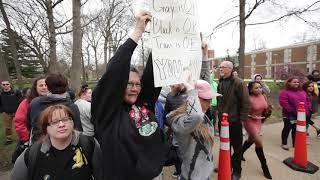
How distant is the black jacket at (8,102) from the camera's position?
26.8 ft

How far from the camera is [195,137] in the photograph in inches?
108

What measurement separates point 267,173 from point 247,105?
1183 millimetres

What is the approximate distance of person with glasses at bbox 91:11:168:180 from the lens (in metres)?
1.91

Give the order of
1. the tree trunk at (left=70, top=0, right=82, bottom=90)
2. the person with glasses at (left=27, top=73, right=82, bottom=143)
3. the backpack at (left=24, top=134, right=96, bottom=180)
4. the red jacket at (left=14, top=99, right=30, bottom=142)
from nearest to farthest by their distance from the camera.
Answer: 1. the backpack at (left=24, top=134, right=96, bottom=180)
2. the person with glasses at (left=27, top=73, right=82, bottom=143)
3. the red jacket at (left=14, top=99, right=30, bottom=142)
4. the tree trunk at (left=70, top=0, right=82, bottom=90)

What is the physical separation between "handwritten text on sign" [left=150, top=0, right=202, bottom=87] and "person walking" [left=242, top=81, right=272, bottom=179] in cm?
257

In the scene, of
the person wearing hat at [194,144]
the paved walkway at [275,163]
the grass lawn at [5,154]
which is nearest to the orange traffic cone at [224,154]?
the paved walkway at [275,163]

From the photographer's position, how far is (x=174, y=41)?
2.45 m

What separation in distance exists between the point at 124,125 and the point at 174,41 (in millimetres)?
869

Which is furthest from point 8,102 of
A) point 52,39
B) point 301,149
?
point 301,149

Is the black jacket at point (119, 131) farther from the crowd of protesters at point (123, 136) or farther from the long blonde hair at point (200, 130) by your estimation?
the long blonde hair at point (200, 130)

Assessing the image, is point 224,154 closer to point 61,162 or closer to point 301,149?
point 301,149

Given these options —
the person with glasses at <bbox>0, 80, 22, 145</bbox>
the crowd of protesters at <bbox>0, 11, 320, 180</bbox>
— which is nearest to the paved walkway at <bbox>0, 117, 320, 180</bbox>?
the crowd of protesters at <bbox>0, 11, 320, 180</bbox>

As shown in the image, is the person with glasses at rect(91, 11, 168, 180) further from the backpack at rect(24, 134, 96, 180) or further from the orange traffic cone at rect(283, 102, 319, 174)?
the orange traffic cone at rect(283, 102, 319, 174)

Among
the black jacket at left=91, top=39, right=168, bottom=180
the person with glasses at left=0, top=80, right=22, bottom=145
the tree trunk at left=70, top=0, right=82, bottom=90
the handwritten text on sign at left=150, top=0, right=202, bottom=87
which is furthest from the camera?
the tree trunk at left=70, top=0, right=82, bottom=90
